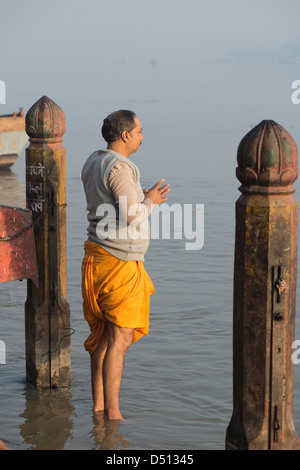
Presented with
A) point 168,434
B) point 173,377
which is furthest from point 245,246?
point 173,377

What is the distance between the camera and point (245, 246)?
377 cm

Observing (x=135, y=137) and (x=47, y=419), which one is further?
(x=47, y=419)

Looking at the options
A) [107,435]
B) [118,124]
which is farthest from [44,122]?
[107,435]

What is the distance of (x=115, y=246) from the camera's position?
4941 millimetres

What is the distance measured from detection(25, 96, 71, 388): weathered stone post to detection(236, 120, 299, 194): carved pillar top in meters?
2.09

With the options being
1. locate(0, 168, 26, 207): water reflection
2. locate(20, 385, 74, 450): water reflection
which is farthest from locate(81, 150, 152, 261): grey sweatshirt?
locate(0, 168, 26, 207): water reflection

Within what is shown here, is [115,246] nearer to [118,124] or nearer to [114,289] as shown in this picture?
[114,289]

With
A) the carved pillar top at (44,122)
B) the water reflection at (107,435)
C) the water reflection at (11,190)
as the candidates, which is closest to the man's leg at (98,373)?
the water reflection at (107,435)

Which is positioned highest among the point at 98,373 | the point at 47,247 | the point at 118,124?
the point at 118,124

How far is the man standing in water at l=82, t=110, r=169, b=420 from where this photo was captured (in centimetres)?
489

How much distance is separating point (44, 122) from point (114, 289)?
50.6 inches

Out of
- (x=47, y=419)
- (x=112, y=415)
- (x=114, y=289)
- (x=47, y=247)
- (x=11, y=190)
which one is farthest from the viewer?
(x=11, y=190)

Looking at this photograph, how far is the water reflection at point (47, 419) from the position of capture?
5.02 m

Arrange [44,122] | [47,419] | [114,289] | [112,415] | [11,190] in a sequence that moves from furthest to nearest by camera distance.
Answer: [11,190] < [44,122] < [47,419] < [112,415] < [114,289]
